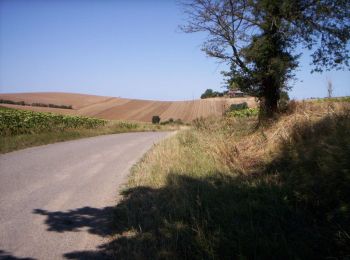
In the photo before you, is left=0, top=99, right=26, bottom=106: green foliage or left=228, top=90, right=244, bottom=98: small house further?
left=0, top=99, right=26, bottom=106: green foliage

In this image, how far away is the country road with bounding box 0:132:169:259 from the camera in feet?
17.3

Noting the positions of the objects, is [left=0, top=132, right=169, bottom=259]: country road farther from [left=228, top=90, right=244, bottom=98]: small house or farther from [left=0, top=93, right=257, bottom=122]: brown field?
[left=0, top=93, right=257, bottom=122]: brown field

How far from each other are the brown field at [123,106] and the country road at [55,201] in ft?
135

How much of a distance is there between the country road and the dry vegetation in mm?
517

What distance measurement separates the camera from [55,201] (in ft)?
24.4

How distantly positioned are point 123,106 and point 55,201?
5855 centimetres

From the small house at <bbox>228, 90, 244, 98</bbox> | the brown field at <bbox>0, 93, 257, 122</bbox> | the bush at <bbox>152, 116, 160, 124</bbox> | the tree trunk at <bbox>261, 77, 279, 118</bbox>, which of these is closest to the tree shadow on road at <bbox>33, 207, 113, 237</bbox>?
the tree trunk at <bbox>261, 77, 279, 118</bbox>

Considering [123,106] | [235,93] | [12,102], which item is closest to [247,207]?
[235,93]

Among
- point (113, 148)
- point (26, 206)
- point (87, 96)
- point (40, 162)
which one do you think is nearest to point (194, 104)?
point (87, 96)

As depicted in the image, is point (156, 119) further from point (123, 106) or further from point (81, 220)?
point (81, 220)

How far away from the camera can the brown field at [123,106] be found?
56.1 meters

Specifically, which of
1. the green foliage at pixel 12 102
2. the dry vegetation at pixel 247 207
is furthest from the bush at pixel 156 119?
the dry vegetation at pixel 247 207

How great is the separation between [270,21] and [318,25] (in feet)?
6.24

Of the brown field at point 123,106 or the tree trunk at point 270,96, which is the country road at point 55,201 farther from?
the brown field at point 123,106
